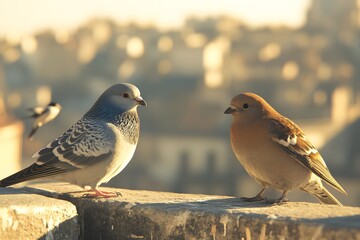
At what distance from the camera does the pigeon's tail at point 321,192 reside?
423cm

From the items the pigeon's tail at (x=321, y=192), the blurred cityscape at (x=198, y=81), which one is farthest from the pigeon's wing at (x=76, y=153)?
the blurred cityscape at (x=198, y=81)

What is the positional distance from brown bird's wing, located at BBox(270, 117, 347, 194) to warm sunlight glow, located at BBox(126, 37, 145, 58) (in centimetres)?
6139

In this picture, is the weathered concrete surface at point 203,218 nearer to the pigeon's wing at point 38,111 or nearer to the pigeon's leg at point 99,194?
the pigeon's leg at point 99,194

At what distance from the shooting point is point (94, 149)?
4.12 metres

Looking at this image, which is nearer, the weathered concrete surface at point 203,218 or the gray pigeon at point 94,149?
the weathered concrete surface at point 203,218

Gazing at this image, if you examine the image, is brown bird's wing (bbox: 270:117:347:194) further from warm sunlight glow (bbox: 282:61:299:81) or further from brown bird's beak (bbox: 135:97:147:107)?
warm sunlight glow (bbox: 282:61:299:81)

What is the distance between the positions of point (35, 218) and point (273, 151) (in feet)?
3.94

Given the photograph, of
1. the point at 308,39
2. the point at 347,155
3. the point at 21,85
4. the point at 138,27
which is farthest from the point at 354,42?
the point at 347,155

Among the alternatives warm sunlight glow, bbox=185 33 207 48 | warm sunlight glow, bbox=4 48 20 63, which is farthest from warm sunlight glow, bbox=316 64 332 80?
warm sunlight glow, bbox=4 48 20 63

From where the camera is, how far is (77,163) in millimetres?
4137

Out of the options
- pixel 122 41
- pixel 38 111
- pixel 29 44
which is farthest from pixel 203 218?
pixel 122 41

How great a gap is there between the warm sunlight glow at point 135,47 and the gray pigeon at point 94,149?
61.3m

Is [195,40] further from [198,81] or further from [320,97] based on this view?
[320,97]

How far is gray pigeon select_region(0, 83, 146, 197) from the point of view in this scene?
4.12 m
